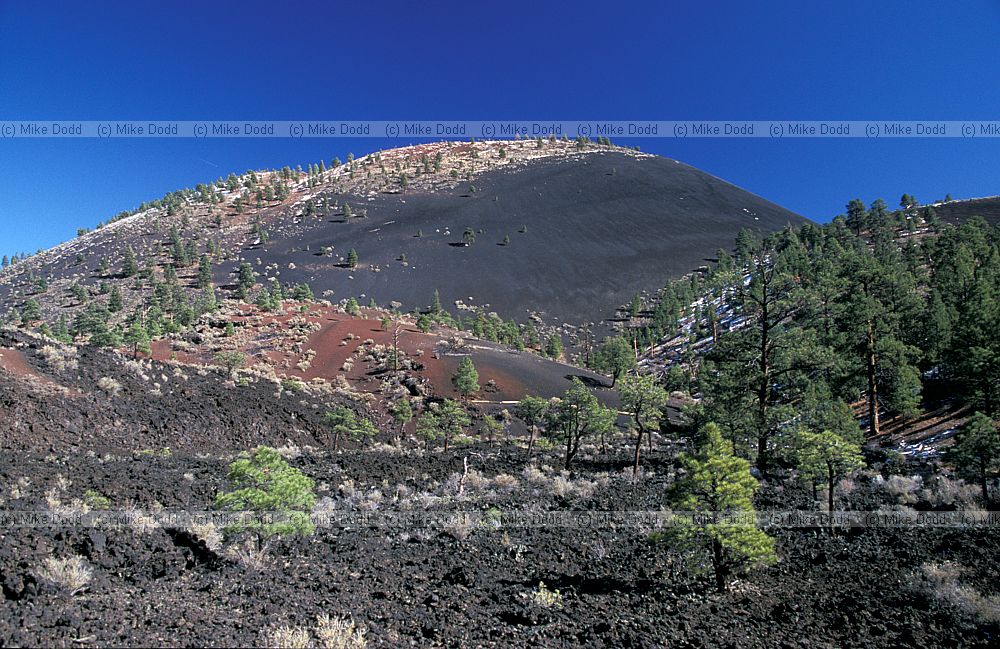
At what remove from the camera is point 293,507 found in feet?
33.3

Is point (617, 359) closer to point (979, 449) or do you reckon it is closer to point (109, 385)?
point (979, 449)

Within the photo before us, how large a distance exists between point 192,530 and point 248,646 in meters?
4.42

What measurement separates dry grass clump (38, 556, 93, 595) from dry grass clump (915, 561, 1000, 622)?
445 inches

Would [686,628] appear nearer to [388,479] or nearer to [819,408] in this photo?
[388,479]

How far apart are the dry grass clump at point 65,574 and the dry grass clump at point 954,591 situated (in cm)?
1130

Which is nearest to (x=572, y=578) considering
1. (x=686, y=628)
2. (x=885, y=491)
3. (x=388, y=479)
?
(x=686, y=628)

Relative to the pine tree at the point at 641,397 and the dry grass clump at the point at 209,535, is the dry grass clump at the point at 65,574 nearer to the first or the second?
the dry grass clump at the point at 209,535

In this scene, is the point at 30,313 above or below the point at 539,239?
below

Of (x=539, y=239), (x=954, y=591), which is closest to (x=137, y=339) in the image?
(x=954, y=591)

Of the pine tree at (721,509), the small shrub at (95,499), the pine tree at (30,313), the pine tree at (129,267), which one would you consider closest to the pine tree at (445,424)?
the small shrub at (95,499)

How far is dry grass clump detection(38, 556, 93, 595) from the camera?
20.1 feet

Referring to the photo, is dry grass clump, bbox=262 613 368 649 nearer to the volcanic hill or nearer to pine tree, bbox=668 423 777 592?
pine tree, bbox=668 423 777 592

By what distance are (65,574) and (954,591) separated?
38.4ft

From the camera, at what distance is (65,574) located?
6223mm
